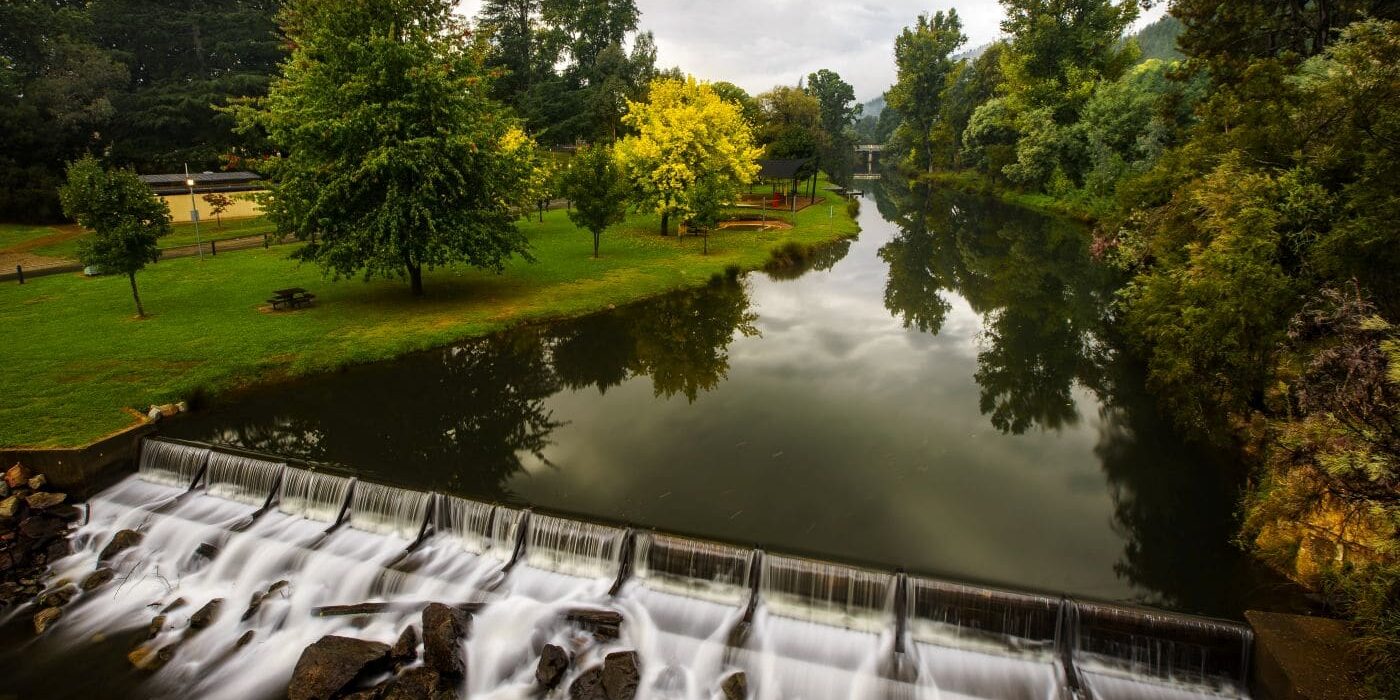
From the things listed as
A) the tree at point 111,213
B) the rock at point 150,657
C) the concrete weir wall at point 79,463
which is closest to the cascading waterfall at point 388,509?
the rock at point 150,657

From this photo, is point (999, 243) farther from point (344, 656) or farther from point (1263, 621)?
point (344, 656)

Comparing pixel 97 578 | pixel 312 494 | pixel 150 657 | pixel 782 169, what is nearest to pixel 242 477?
pixel 312 494

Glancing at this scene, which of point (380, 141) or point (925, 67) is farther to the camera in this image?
point (925, 67)

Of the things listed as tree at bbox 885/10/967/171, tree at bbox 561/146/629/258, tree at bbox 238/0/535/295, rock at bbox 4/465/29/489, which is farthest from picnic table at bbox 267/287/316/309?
tree at bbox 885/10/967/171

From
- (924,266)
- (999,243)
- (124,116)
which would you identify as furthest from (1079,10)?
(124,116)

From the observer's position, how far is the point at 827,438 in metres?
18.8

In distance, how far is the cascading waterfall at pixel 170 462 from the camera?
16.8 metres

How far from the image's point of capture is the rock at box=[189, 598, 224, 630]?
42.0ft

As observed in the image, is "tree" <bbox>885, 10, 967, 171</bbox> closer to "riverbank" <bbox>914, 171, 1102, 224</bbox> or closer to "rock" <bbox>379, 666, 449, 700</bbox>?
"riverbank" <bbox>914, 171, 1102, 224</bbox>

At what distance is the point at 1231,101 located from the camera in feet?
82.1

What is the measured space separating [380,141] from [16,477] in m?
16.5

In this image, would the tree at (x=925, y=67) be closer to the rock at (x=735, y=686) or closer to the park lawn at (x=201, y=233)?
the park lawn at (x=201, y=233)

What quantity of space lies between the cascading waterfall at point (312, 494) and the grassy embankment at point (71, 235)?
1258 inches

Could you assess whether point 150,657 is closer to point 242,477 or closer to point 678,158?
point 242,477
